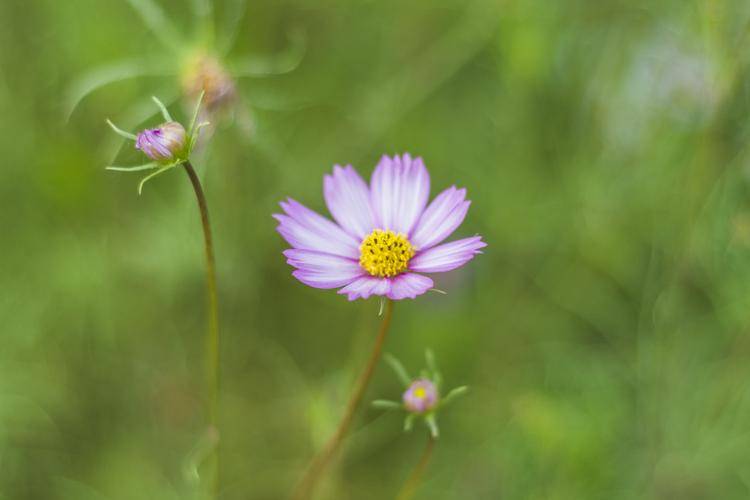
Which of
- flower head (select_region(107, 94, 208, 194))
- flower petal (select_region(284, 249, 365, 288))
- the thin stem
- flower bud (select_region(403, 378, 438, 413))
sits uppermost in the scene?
flower head (select_region(107, 94, 208, 194))

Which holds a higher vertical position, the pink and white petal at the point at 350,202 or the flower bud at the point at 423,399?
the pink and white petal at the point at 350,202

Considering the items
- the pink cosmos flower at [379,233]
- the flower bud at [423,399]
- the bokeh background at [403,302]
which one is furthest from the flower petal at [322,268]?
the bokeh background at [403,302]

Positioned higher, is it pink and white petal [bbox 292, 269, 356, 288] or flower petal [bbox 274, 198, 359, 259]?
flower petal [bbox 274, 198, 359, 259]

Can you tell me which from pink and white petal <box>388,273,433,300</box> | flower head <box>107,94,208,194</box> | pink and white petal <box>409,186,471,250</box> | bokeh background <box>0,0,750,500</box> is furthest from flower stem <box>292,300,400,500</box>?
bokeh background <box>0,0,750,500</box>

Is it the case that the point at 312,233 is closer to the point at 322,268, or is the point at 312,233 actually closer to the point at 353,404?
the point at 322,268

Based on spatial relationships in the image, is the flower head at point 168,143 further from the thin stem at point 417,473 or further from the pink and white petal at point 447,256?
the thin stem at point 417,473

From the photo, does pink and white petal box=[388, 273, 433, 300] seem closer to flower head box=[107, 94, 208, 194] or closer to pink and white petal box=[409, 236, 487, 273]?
pink and white petal box=[409, 236, 487, 273]

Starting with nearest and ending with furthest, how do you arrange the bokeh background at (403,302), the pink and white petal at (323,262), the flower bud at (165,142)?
the flower bud at (165,142)
the pink and white petal at (323,262)
the bokeh background at (403,302)

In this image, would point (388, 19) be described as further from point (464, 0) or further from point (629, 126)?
point (629, 126)
